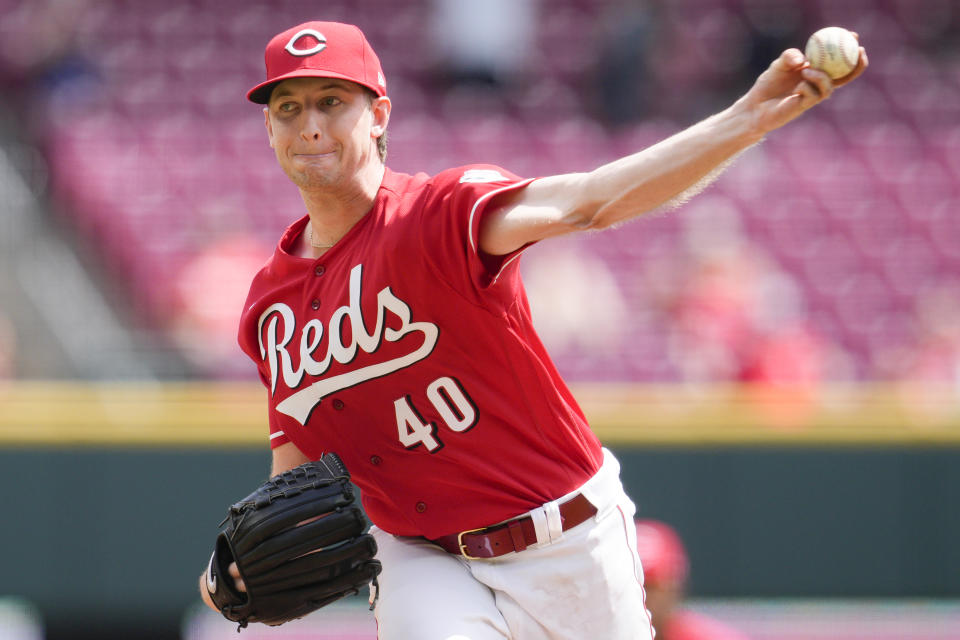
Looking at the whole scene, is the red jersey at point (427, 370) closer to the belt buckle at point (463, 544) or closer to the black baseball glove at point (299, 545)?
the belt buckle at point (463, 544)

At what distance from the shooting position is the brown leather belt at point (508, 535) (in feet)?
9.27

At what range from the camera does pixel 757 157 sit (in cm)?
968

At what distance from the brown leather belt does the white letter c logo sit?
1.03 metres

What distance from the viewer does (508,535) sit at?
283cm

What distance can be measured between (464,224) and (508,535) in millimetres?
661

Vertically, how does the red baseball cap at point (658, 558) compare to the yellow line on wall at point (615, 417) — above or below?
below

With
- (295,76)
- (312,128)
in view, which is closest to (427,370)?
(312,128)

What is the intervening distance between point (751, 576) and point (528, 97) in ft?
17.5

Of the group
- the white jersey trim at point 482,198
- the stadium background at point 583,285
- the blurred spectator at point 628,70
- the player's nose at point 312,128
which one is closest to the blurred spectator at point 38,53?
the stadium background at point 583,285

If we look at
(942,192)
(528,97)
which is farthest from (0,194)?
(942,192)

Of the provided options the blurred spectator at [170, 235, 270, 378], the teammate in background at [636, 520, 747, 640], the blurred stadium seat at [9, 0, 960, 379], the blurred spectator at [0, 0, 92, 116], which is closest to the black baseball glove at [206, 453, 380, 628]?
the teammate in background at [636, 520, 747, 640]

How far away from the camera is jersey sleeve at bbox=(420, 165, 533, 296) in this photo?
2592 millimetres

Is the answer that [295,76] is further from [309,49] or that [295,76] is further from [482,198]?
[482,198]

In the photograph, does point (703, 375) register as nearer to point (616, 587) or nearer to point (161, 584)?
point (161, 584)
